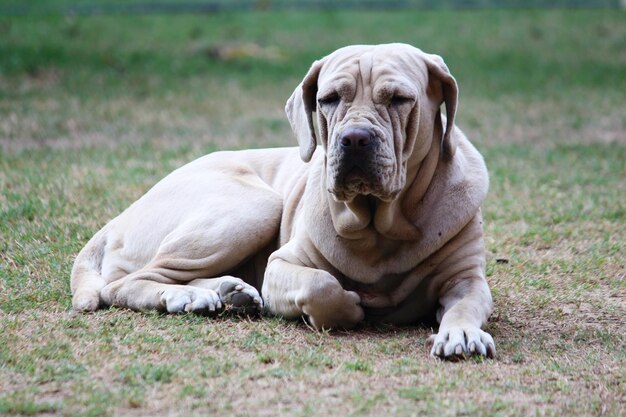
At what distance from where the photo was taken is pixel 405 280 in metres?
4.93

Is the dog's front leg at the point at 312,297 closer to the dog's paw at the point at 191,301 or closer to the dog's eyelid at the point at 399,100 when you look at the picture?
the dog's paw at the point at 191,301

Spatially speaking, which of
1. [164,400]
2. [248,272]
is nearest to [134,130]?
[248,272]

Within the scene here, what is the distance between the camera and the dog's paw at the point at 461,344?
14.2 feet

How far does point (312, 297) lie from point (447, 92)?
1165 millimetres

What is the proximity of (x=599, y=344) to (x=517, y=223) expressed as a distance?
274cm

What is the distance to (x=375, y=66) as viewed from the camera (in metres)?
4.70

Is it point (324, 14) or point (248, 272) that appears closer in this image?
point (248, 272)

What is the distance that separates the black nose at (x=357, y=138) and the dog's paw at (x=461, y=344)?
870 mm

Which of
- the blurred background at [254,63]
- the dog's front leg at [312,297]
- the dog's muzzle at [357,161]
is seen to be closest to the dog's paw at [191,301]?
the dog's front leg at [312,297]

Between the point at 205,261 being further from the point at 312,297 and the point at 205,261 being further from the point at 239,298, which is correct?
the point at 312,297

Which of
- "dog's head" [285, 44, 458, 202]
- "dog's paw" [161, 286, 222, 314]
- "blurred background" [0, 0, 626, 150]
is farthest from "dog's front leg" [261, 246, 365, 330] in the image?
"blurred background" [0, 0, 626, 150]

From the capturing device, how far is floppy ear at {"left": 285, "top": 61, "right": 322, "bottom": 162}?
503cm

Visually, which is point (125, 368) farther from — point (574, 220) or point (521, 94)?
point (521, 94)

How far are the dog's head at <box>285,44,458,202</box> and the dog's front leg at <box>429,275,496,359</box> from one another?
1.89 ft
